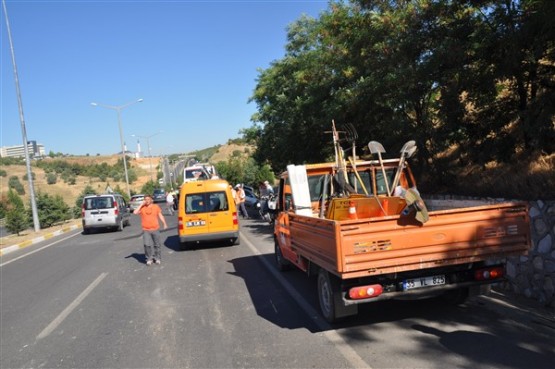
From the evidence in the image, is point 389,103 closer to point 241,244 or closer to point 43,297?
point 241,244

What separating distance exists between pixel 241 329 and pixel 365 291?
1718mm

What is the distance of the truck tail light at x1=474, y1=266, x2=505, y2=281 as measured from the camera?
17.8 feet

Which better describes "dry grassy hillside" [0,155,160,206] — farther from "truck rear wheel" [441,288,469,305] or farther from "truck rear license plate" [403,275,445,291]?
"truck rear license plate" [403,275,445,291]

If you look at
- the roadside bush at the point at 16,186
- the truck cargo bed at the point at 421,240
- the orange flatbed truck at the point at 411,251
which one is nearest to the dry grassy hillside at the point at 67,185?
the roadside bush at the point at 16,186

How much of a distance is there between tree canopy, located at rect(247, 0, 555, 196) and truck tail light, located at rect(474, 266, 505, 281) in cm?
245

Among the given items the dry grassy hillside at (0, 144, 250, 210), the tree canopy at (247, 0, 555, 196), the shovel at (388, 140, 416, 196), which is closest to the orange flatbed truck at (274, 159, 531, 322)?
the shovel at (388, 140, 416, 196)

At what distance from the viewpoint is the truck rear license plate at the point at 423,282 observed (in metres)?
5.23

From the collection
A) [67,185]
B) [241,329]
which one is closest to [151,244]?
[241,329]

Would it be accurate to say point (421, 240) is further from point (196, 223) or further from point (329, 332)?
point (196, 223)

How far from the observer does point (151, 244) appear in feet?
37.4

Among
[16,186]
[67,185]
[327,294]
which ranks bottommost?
[327,294]

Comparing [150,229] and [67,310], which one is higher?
[150,229]

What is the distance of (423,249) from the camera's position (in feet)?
16.4

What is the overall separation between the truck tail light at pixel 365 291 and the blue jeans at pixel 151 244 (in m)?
7.31
